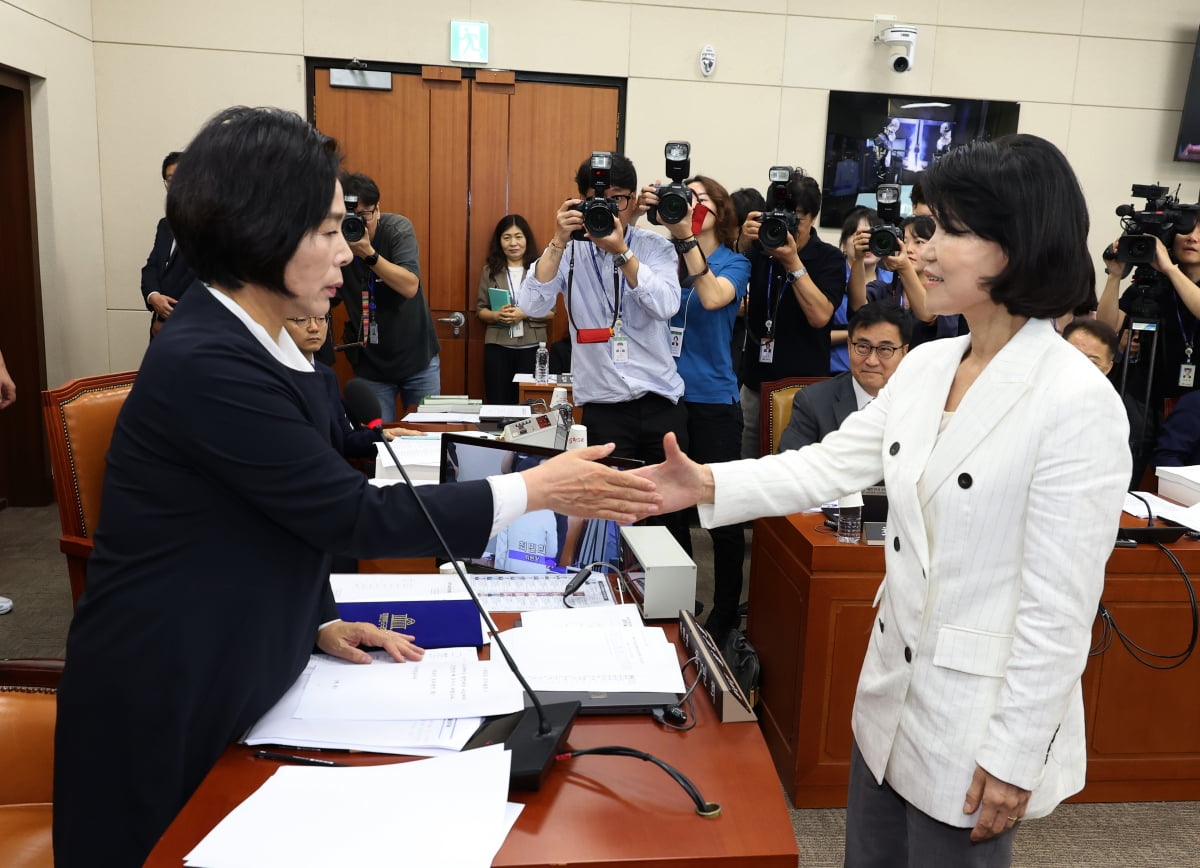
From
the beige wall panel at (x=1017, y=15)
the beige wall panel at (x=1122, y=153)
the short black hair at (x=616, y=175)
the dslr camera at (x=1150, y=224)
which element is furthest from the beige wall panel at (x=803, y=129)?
the short black hair at (x=616, y=175)

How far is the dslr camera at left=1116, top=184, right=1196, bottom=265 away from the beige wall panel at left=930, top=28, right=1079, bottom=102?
268 cm

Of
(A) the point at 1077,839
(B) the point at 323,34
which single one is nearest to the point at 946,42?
(B) the point at 323,34

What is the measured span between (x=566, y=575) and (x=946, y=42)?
543 centimetres

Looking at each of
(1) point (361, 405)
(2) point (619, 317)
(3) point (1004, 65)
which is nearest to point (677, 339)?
(2) point (619, 317)

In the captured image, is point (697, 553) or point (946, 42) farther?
point (946, 42)

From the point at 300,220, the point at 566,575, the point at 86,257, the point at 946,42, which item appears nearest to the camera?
the point at 300,220

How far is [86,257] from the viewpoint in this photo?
5590 millimetres

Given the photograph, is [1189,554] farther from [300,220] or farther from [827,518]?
[300,220]

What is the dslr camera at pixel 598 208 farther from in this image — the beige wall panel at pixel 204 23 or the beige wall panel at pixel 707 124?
the beige wall panel at pixel 204 23

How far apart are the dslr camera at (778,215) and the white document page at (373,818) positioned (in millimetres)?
3041

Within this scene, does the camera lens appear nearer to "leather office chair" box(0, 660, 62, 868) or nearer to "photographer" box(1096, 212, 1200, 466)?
"leather office chair" box(0, 660, 62, 868)

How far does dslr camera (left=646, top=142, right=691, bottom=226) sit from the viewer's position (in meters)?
3.50

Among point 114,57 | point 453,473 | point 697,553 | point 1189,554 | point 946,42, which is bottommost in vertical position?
point 697,553

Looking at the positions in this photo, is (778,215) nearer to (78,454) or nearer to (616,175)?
(616,175)
